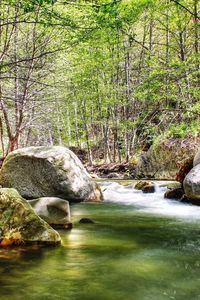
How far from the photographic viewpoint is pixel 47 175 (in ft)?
33.8

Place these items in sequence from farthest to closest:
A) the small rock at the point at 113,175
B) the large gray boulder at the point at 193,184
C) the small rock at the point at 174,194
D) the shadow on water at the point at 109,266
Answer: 1. the small rock at the point at 113,175
2. the small rock at the point at 174,194
3. the large gray boulder at the point at 193,184
4. the shadow on water at the point at 109,266

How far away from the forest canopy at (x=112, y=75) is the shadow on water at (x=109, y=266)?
406 cm

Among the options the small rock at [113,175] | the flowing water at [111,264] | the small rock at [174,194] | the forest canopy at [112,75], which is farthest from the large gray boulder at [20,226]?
the small rock at [113,175]

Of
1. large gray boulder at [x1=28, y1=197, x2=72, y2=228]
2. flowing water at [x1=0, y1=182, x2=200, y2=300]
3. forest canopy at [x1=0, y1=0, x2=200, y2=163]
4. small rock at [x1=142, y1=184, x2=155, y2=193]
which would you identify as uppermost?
forest canopy at [x1=0, y1=0, x2=200, y2=163]

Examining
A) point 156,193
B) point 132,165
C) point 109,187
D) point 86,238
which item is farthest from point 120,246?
point 132,165

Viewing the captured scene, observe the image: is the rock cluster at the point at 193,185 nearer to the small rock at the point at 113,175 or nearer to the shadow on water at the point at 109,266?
the shadow on water at the point at 109,266

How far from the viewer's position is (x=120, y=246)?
17.1 feet

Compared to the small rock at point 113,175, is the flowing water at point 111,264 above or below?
below

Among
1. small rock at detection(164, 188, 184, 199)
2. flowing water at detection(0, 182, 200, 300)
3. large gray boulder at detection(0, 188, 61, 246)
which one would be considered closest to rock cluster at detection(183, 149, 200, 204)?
small rock at detection(164, 188, 184, 199)

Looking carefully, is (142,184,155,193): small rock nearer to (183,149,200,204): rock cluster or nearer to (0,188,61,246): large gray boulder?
(183,149,200,204): rock cluster

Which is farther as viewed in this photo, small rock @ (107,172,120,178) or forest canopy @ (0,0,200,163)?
small rock @ (107,172,120,178)

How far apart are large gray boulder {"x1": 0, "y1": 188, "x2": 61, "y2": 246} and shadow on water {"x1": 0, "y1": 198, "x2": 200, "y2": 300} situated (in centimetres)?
20

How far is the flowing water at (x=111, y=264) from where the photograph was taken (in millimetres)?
3525

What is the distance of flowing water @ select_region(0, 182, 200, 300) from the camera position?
3525mm
